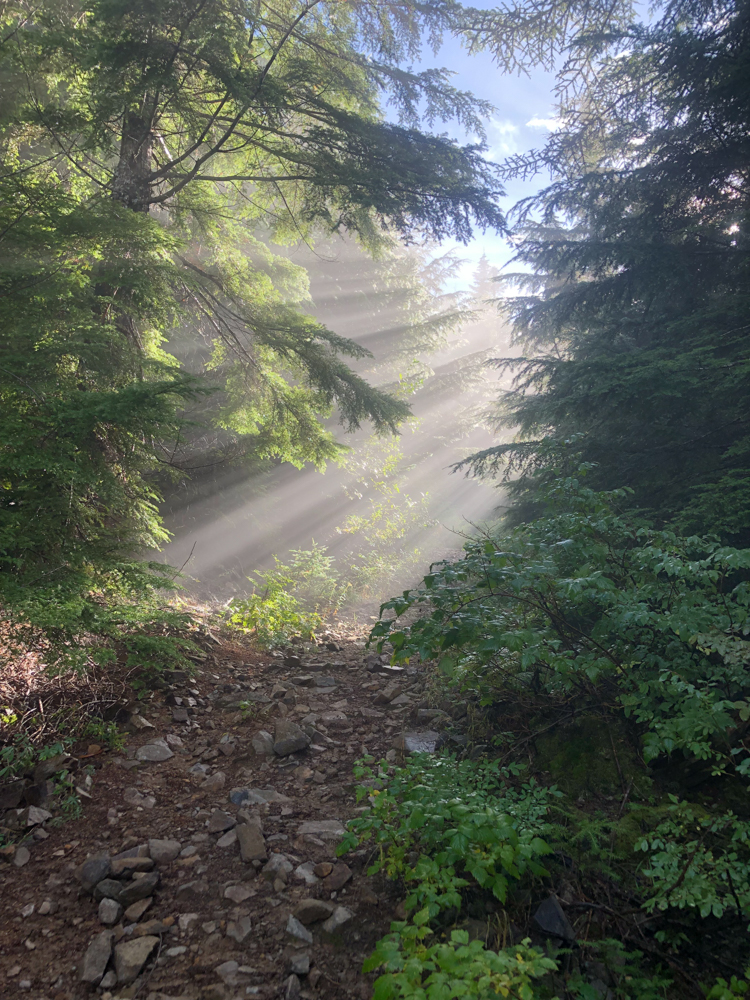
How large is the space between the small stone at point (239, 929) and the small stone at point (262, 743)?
1658mm

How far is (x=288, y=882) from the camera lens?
295 cm

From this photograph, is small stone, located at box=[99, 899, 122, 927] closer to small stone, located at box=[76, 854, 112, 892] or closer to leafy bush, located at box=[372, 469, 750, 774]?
small stone, located at box=[76, 854, 112, 892]

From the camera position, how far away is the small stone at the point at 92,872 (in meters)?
2.83

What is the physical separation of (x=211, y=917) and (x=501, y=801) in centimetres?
174

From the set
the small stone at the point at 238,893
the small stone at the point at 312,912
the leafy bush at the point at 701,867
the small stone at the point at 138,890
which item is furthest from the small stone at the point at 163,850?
the leafy bush at the point at 701,867

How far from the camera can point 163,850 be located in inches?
124

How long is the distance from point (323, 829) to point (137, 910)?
1176 millimetres

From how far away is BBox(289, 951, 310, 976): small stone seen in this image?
94.1 inches

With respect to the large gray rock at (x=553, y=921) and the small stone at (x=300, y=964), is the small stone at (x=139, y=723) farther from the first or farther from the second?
the large gray rock at (x=553, y=921)

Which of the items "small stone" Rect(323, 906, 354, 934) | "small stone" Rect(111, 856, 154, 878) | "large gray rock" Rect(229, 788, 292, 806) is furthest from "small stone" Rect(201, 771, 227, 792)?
"small stone" Rect(323, 906, 354, 934)

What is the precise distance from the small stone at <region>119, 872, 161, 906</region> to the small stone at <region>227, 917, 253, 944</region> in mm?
530

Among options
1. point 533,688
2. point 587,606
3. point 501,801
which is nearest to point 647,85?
point 587,606

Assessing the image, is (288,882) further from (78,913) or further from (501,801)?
(501,801)

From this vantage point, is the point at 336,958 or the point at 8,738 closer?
the point at 336,958
